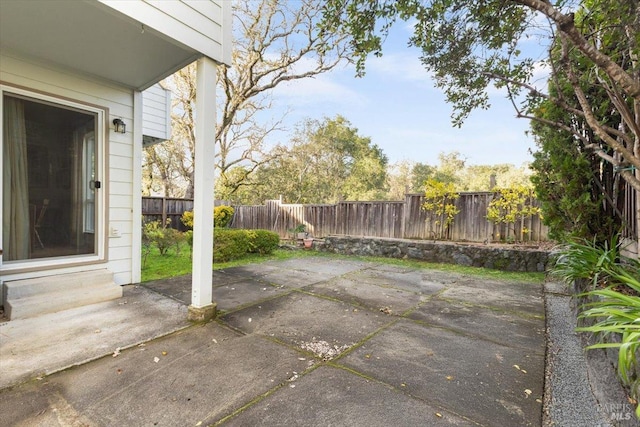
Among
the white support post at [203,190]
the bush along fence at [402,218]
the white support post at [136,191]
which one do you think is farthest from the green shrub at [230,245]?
the white support post at [203,190]

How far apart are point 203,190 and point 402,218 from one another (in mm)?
5971

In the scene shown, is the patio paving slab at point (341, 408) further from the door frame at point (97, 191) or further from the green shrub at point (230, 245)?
the green shrub at point (230, 245)

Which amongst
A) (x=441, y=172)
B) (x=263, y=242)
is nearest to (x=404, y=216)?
(x=263, y=242)

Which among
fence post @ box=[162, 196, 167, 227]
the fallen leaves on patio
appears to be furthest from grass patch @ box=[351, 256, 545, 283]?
fence post @ box=[162, 196, 167, 227]

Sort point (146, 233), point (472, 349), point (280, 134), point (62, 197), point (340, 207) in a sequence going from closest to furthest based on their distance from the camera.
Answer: point (472, 349) → point (62, 197) → point (146, 233) → point (340, 207) → point (280, 134)

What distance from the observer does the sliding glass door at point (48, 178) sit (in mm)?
3242

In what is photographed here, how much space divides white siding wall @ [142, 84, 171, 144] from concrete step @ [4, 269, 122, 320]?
159 inches

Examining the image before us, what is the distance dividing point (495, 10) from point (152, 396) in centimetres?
395

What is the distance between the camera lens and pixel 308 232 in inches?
389

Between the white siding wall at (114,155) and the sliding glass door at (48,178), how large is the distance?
147 mm

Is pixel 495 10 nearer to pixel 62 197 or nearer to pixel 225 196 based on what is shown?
pixel 62 197

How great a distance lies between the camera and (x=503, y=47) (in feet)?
10.2

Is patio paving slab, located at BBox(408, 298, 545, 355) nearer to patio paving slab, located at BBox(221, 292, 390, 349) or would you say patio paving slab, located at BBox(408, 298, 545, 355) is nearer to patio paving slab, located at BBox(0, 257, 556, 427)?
patio paving slab, located at BBox(0, 257, 556, 427)

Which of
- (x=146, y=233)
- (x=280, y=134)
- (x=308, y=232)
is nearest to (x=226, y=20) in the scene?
(x=146, y=233)
